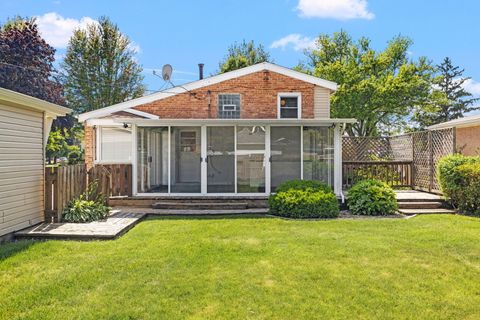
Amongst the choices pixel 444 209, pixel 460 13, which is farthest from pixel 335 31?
pixel 444 209

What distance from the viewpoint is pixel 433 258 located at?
17.2 feet

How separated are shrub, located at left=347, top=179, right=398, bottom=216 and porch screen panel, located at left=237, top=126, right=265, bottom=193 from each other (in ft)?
8.44

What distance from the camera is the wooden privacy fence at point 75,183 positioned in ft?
25.0

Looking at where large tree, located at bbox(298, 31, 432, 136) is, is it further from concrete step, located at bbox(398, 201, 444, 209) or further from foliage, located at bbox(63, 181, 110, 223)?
foliage, located at bbox(63, 181, 110, 223)

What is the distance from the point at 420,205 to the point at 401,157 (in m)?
4.41

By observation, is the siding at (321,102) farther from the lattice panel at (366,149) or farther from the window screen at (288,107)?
the lattice panel at (366,149)

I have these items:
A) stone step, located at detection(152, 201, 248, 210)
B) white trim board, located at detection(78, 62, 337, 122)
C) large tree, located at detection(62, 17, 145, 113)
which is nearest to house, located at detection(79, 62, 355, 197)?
stone step, located at detection(152, 201, 248, 210)

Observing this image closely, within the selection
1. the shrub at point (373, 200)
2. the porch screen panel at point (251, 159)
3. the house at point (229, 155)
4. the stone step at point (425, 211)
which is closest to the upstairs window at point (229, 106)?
the house at point (229, 155)

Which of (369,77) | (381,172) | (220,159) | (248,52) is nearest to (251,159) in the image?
(220,159)

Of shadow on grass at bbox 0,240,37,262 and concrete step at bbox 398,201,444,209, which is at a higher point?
concrete step at bbox 398,201,444,209

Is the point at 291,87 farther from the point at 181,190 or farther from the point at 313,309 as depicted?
the point at 313,309

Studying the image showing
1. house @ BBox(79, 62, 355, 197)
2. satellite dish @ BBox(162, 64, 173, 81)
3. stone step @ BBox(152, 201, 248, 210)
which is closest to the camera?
stone step @ BBox(152, 201, 248, 210)

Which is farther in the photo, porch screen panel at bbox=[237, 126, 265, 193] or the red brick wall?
the red brick wall

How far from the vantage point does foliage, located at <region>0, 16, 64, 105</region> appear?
24.1 metres
